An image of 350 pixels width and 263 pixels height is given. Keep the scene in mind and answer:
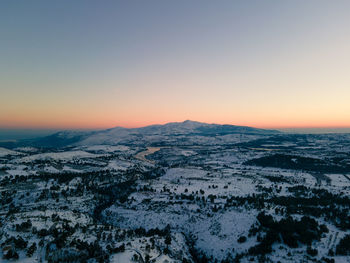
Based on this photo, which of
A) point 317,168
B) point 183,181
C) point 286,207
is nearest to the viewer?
point 286,207

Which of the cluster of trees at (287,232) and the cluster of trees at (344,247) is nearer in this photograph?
the cluster of trees at (344,247)

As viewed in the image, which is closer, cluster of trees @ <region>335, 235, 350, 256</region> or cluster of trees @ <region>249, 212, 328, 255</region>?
Answer: cluster of trees @ <region>335, 235, 350, 256</region>

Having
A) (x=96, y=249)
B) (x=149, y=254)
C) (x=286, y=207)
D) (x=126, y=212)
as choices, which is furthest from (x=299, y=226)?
(x=126, y=212)

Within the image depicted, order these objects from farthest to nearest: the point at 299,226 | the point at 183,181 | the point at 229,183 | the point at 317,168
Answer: the point at 317,168 → the point at 183,181 → the point at 229,183 → the point at 299,226

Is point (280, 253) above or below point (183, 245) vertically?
above

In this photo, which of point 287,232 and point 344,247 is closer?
point 344,247

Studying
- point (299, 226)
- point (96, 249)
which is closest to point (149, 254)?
point (96, 249)

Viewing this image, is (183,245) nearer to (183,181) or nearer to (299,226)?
(299,226)

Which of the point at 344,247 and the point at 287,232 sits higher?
the point at 344,247

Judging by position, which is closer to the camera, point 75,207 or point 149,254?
point 149,254
